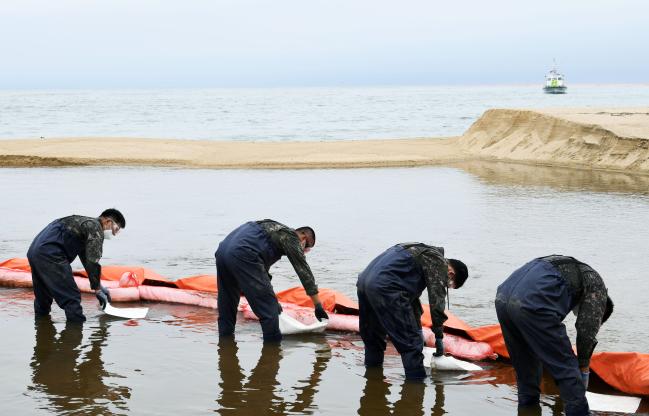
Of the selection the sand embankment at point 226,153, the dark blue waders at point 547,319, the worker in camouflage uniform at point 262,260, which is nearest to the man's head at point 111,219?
the worker in camouflage uniform at point 262,260

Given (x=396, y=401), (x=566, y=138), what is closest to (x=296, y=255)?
(x=396, y=401)

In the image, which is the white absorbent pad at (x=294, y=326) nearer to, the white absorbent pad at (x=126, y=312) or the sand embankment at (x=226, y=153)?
the white absorbent pad at (x=126, y=312)

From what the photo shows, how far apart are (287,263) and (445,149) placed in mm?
20003

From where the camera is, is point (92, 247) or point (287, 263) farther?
point (287, 263)

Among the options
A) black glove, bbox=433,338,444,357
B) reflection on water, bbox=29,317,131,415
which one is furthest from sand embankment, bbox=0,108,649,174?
reflection on water, bbox=29,317,131,415

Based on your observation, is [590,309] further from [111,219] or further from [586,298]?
[111,219]

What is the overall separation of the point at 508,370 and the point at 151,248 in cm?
702

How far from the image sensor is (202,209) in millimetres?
16781

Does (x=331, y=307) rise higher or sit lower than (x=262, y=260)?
lower

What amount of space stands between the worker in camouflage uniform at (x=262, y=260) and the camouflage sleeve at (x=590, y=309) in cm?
245

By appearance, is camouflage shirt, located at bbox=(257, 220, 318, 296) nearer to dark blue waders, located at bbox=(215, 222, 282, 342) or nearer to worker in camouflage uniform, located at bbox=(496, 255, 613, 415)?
dark blue waders, located at bbox=(215, 222, 282, 342)

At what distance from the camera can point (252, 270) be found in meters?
7.32

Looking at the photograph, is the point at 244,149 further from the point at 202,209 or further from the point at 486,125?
the point at 202,209

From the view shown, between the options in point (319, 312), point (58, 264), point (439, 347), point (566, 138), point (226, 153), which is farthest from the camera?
point (226, 153)
